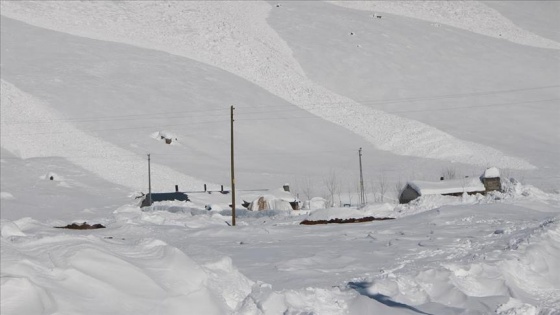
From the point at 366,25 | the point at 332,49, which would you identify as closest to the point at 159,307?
the point at 332,49

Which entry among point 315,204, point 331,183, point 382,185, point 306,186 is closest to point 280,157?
point 306,186

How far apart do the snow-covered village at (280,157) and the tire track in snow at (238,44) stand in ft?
0.97

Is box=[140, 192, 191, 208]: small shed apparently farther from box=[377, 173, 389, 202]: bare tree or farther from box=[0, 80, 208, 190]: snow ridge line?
box=[377, 173, 389, 202]: bare tree

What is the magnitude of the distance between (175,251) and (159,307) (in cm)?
264

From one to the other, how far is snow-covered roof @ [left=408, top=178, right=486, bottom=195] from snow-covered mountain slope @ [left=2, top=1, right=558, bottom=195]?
1366 cm

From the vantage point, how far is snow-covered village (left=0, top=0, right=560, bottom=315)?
44.2ft

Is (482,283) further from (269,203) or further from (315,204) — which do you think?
(315,204)

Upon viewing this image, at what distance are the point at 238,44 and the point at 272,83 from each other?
→ 9.68 metres

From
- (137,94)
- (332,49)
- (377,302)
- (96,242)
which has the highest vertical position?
(332,49)

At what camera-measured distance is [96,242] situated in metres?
14.3

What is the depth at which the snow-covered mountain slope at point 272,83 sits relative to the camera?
75.1 metres

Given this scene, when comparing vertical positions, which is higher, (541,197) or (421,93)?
(421,93)

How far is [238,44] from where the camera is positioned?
95.7m

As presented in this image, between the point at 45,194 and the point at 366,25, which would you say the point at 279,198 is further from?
the point at 366,25
